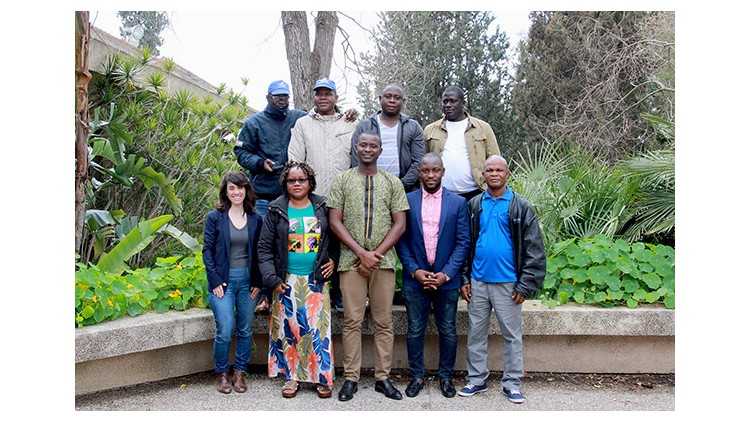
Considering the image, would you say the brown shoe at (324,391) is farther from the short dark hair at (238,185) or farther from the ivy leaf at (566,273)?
the ivy leaf at (566,273)

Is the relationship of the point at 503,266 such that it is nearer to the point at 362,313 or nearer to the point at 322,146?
the point at 362,313

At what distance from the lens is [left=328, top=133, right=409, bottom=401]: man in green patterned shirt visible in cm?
485

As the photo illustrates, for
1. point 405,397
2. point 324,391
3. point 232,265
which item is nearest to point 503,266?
point 405,397

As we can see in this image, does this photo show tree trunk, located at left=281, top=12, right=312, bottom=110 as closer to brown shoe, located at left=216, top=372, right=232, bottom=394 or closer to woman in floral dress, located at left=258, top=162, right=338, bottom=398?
woman in floral dress, located at left=258, top=162, right=338, bottom=398

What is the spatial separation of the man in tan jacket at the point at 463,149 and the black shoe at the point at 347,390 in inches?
67.3

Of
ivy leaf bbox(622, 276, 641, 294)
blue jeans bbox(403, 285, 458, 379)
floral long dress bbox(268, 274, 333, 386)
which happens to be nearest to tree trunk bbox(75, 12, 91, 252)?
floral long dress bbox(268, 274, 333, 386)

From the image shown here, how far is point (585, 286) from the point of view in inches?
225

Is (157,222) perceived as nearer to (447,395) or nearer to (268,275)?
(268,275)

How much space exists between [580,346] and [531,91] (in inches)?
735

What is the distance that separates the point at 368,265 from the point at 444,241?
57 centimetres

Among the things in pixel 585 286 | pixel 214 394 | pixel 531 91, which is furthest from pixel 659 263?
pixel 531 91

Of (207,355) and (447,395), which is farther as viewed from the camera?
(207,355)

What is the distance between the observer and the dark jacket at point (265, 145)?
18.5 feet

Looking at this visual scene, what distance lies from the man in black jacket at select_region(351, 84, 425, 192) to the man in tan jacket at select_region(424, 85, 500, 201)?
0.72 feet
